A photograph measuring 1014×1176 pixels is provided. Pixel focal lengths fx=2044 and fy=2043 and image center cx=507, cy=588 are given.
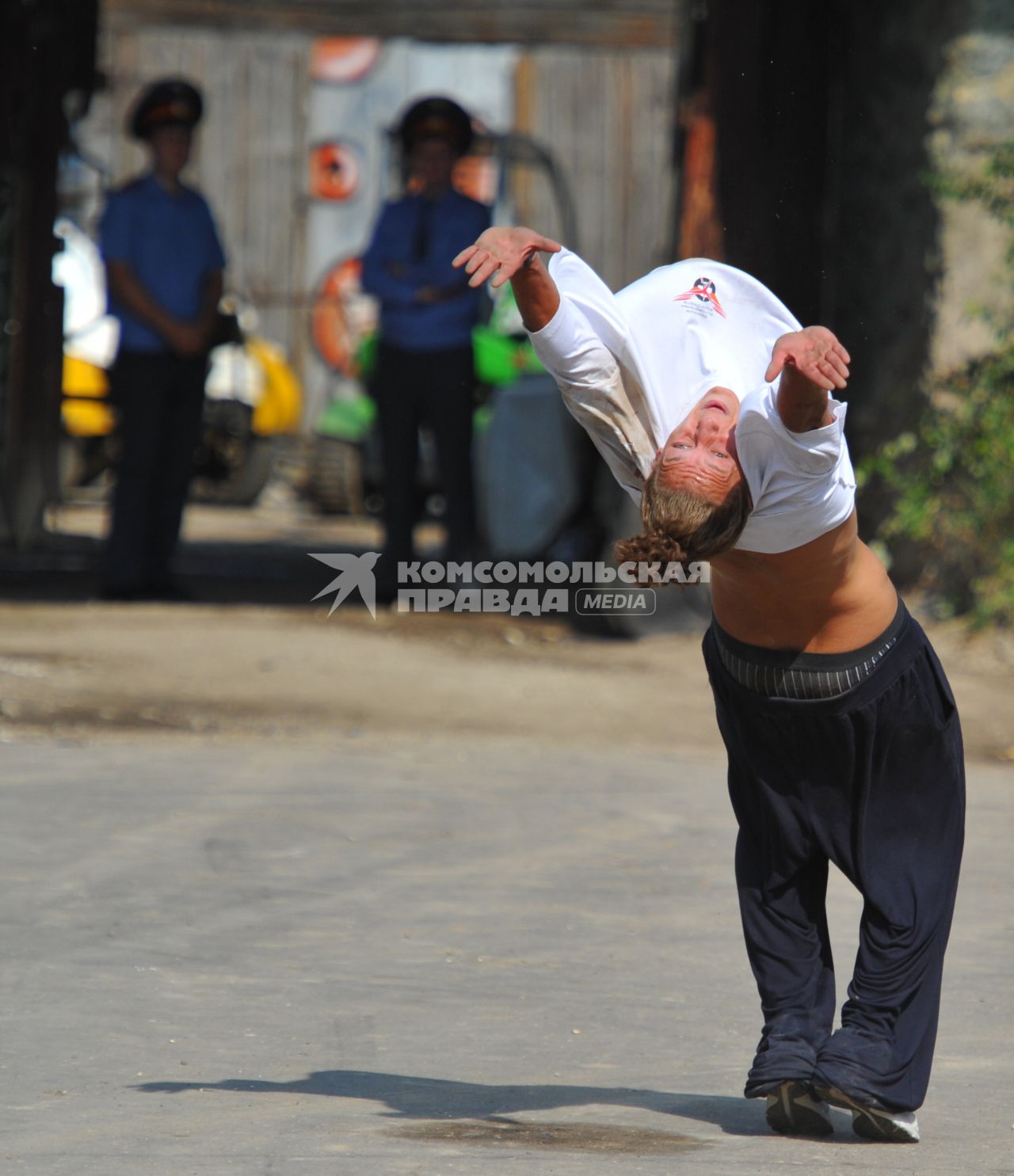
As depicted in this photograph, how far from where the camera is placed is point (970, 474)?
9.09 metres

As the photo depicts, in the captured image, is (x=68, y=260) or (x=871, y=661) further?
(x=68, y=260)

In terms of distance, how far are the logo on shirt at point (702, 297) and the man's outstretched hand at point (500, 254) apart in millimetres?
333

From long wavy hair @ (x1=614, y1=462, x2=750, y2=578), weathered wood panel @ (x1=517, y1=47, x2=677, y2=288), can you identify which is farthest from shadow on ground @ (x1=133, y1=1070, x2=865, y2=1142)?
weathered wood panel @ (x1=517, y1=47, x2=677, y2=288)

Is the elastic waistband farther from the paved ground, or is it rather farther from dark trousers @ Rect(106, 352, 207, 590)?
dark trousers @ Rect(106, 352, 207, 590)

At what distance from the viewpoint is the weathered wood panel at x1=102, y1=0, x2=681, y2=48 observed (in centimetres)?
1816

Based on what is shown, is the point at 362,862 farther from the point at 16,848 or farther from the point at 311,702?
the point at 311,702

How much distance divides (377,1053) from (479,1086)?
277 mm

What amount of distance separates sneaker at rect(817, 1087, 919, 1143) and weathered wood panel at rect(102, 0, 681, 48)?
15838 mm

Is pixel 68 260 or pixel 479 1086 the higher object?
pixel 68 260

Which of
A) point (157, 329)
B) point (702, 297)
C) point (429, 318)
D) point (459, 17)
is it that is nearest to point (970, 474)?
point (429, 318)

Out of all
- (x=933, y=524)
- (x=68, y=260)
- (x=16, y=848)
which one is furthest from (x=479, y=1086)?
(x=68, y=260)

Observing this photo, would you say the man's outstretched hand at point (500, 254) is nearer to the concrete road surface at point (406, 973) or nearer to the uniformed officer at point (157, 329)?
the concrete road surface at point (406, 973)

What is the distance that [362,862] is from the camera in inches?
212

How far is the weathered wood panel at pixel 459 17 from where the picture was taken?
59.6 feet
